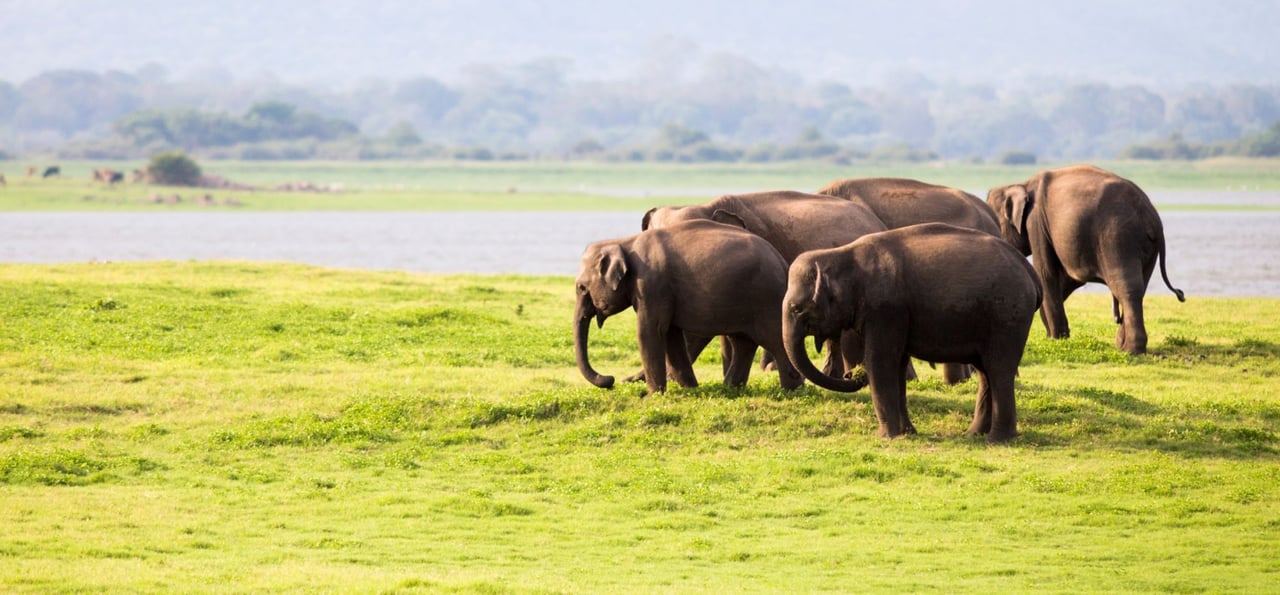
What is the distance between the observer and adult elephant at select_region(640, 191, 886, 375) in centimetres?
1678

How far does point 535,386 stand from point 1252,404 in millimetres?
6981

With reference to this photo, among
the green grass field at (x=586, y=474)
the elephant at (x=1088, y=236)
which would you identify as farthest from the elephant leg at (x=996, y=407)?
the elephant at (x=1088, y=236)

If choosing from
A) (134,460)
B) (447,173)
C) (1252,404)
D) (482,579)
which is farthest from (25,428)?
(447,173)

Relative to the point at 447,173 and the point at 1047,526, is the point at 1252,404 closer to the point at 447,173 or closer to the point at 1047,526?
the point at 1047,526

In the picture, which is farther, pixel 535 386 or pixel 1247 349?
pixel 1247 349

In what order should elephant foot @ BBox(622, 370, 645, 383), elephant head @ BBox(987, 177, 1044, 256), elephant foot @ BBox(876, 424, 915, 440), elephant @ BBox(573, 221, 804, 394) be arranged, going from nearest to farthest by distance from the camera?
elephant foot @ BBox(876, 424, 915, 440), elephant @ BBox(573, 221, 804, 394), elephant foot @ BBox(622, 370, 645, 383), elephant head @ BBox(987, 177, 1044, 256)

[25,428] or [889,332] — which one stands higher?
[889,332]

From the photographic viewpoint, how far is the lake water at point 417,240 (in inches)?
1708

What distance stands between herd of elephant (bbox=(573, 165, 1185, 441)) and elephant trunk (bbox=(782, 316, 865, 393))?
1 centimetres

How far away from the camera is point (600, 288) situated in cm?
1562

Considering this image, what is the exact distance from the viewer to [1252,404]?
15.8 m

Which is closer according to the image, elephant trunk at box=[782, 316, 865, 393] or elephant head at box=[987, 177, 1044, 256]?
elephant trunk at box=[782, 316, 865, 393]

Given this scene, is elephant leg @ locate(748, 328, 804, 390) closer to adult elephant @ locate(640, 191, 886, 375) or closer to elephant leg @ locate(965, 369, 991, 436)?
adult elephant @ locate(640, 191, 886, 375)

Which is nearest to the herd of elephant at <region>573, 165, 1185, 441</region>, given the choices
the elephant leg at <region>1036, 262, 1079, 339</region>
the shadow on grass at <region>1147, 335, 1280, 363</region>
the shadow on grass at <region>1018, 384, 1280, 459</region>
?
the shadow on grass at <region>1147, 335, 1280, 363</region>
